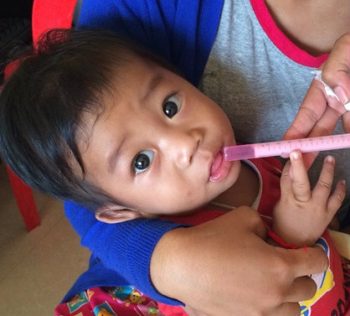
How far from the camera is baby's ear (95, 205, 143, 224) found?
2.71 ft

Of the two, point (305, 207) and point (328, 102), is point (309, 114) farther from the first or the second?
point (305, 207)

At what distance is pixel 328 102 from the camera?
787mm

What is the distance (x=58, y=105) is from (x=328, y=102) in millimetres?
408

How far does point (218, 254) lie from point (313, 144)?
21cm

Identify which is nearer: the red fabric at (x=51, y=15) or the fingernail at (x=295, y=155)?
the fingernail at (x=295, y=155)

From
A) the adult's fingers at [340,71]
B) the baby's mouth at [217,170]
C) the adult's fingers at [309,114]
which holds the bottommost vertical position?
the baby's mouth at [217,170]

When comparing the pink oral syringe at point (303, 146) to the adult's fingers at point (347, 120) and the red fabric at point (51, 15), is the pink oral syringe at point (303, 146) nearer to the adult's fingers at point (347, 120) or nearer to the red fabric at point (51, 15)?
the adult's fingers at point (347, 120)

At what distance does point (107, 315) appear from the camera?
35.0 inches

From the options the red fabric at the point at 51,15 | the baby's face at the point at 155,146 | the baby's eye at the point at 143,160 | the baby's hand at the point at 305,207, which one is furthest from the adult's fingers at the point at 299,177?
the red fabric at the point at 51,15

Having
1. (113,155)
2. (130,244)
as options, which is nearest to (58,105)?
(113,155)

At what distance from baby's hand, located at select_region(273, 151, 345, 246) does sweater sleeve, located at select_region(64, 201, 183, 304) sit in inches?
6.6

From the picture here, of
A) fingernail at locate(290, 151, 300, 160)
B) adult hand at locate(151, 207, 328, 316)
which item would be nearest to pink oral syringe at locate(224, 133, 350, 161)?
fingernail at locate(290, 151, 300, 160)

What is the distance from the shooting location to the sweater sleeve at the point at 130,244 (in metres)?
0.73

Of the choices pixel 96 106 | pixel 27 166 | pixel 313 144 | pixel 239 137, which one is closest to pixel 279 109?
pixel 239 137
